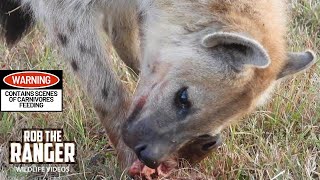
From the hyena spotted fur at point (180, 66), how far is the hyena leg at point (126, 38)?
14.7 inches

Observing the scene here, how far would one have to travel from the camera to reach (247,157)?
13.4 ft

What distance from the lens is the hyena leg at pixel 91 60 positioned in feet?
12.8

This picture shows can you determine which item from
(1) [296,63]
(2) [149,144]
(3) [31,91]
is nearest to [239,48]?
(1) [296,63]

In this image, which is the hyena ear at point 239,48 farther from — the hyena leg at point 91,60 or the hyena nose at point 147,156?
the hyena leg at point 91,60

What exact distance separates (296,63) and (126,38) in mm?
1178

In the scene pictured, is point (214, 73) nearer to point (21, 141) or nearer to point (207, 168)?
point (207, 168)

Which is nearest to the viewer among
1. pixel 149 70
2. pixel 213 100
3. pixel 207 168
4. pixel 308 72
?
pixel 213 100

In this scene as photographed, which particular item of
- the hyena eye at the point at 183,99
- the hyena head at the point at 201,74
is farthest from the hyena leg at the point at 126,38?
the hyena eye at the point at 183,99

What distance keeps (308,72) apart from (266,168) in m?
1.08

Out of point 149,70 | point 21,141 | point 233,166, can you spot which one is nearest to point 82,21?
point 149,70

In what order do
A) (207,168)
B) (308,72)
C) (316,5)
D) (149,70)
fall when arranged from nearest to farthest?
(149,70) → (207,168) → (308,72) → (316,5)

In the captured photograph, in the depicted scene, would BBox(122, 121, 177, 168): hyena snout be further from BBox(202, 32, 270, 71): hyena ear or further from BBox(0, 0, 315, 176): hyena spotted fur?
BBox(202, 32, 270, 71): hyena ear

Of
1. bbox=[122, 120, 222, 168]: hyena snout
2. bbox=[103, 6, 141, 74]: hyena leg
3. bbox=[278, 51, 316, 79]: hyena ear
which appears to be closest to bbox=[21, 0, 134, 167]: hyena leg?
bbox=[122, 120, 222, 168]: hyena snout

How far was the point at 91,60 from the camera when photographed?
3.92m
